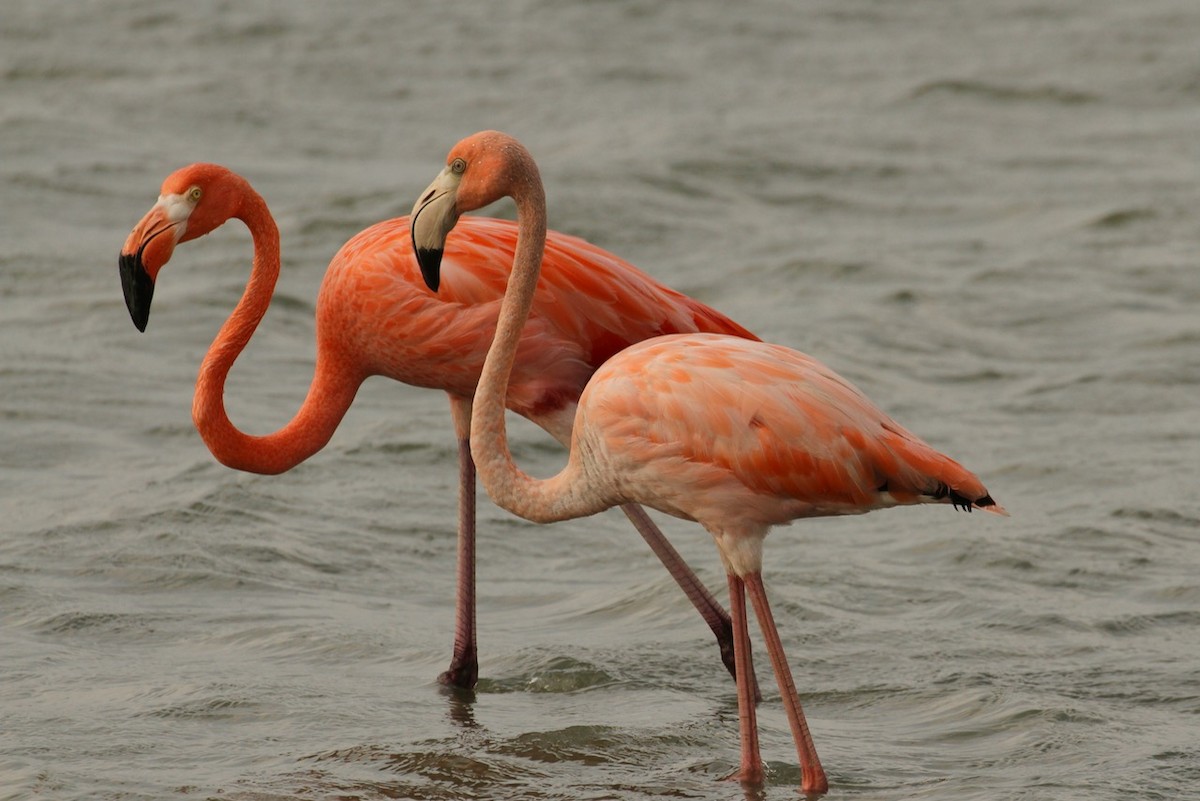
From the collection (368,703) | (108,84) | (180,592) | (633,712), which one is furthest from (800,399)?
(108,84)

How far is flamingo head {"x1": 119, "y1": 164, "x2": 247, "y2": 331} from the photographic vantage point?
6.04 metres

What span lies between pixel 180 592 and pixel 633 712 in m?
2.10

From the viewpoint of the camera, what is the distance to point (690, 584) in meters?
6.83

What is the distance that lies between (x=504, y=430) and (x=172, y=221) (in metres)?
1.36

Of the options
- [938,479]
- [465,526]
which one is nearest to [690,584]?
[465,526]

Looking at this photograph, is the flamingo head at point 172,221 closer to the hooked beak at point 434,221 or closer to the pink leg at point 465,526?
the hooked beak at point 434,221

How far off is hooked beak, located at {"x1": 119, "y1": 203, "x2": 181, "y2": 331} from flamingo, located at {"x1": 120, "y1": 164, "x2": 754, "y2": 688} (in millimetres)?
86

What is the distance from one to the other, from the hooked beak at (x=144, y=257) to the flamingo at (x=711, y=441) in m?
0.97

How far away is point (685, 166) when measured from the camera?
1415 cm

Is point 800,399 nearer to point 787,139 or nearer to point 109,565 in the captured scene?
point 109,565

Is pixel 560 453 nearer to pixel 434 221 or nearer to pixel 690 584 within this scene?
pixel 690 584

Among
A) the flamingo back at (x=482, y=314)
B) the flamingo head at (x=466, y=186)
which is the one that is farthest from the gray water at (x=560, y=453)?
the flamingo head at (x=466, y=186)

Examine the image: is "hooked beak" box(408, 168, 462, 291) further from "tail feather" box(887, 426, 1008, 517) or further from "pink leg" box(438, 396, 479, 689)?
"tail feather" box(887, 426, 1008, 517)

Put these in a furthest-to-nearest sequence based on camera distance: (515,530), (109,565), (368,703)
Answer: (515,530)
(109,565)
(368,703)
